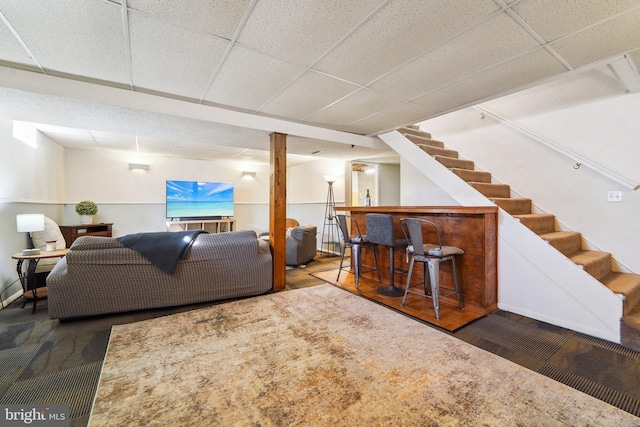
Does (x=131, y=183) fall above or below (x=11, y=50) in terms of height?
below

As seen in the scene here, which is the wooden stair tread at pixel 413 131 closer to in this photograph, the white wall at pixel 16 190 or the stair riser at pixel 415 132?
the stair riser at pixel 415 132

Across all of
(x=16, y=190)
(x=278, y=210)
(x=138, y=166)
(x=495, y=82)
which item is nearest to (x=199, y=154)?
(x=138, y=166)

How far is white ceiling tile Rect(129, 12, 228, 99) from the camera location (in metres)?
1.79

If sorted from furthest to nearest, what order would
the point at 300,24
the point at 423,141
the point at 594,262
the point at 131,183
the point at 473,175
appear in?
the point at 131,183
the point at 423,141
the point at 473,175
the point at 594,262
the point at 300,24

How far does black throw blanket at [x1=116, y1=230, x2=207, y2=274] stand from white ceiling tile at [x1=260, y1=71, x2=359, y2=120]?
6.13ft

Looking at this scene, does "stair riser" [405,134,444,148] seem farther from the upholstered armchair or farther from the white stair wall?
the upholstered armchair

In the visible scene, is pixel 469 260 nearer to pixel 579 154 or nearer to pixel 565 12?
pixel 579 154

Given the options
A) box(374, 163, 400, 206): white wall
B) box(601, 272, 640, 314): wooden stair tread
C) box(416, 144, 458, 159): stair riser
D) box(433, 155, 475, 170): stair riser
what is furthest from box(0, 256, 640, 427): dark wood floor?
box(374, 163, 400, 206): white wall

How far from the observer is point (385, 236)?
319 cm

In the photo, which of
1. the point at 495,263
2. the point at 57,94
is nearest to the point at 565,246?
the point at 495,263

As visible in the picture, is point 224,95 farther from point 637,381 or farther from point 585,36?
point 637,381

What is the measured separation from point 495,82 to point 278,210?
9.02ft

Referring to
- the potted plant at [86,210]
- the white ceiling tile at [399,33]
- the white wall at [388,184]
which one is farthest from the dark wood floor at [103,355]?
the white wall at [388,184]

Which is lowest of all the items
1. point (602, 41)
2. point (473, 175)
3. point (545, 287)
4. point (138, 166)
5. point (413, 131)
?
point (545, 287)
